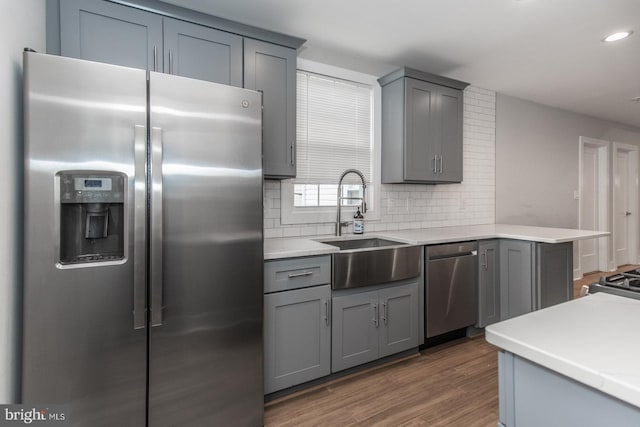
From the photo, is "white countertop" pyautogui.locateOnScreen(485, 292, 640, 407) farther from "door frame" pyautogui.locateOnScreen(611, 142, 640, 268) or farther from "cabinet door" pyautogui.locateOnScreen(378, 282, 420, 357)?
"door frame" pyautogui.locateOnScreen(611, 142, 640, 268)

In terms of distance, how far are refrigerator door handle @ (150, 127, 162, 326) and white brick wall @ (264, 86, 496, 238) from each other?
1.67 meters

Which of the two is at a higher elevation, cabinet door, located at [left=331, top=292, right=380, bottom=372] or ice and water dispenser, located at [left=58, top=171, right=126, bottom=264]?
ice and water dispenser, located at [left=58, top=171, right=126, bottom=264]

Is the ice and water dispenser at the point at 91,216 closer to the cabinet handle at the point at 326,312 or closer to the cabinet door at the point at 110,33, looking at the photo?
the cabinet door at the point at 110,33

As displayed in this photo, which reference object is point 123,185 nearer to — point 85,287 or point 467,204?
point 85,287

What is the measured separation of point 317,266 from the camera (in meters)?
2.11

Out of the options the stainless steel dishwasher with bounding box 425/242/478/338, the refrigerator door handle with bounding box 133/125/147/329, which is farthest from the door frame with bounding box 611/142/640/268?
the refrigerator door handle with bounding box 133/125/147/329

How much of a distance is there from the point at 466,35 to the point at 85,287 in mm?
3063

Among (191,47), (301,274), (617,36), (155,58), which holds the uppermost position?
(617,36)

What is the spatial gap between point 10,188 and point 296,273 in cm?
140

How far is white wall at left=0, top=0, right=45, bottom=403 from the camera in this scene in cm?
124

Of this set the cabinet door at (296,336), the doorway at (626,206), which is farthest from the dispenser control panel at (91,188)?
the doorway at (626,206)

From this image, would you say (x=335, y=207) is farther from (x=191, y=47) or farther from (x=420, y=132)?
(x=191, y=47)

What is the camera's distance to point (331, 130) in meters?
2.96
